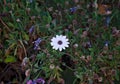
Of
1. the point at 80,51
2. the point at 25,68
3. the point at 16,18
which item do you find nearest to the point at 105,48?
the point at 80,51

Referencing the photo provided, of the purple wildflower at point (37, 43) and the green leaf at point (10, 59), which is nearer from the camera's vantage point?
the purple wildflower at point (37, 43)

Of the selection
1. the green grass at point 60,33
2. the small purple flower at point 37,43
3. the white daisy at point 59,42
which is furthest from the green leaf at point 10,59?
the white daisy at point 59,42

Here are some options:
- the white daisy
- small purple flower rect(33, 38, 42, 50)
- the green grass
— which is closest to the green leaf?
the green grass

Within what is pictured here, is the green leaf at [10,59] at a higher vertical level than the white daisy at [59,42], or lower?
lower

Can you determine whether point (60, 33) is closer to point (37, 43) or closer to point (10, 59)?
point (37, 43)

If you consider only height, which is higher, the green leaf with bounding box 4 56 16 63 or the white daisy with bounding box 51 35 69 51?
the white daisy with bounding box 51 35 69 51

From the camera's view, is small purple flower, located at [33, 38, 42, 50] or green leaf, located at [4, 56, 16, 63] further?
green leaf, located at [4, 56, 16, 63]

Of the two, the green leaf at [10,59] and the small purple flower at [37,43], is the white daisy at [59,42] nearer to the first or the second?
the small purple flower at [37,43]

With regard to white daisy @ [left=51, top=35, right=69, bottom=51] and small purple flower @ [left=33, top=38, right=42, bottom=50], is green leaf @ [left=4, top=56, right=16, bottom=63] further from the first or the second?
white daisy @ [left=51, top=35, right=69, bottom=51]

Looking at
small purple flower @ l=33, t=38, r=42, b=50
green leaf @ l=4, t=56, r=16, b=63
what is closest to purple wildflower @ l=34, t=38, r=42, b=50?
small purple flower @ l=33, t=38, r=42, b=50
